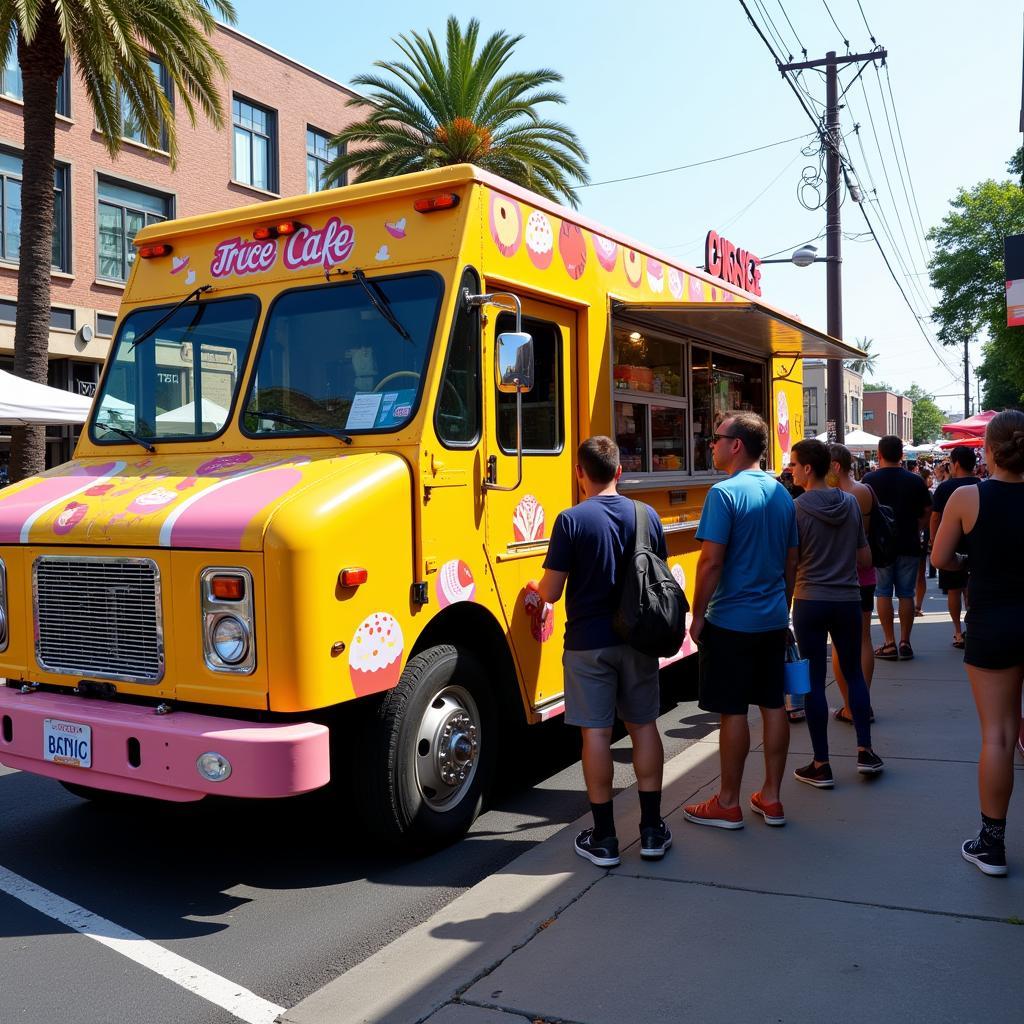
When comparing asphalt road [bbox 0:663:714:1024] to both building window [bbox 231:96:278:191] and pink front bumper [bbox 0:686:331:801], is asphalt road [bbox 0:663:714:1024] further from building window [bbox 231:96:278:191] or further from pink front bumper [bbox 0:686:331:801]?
building window [bbox 231:96:278:191]

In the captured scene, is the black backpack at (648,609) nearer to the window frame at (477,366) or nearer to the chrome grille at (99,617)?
the window frame at (477,366)

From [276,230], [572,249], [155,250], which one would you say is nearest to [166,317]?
[155,250]

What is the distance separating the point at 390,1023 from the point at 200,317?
361 cm

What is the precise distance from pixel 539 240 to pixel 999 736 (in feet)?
10.6

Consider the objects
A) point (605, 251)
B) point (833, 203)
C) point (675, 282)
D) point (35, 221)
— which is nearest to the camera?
point (605, 251)

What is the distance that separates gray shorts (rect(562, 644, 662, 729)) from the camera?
14.4ft

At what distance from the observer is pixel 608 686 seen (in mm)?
4410

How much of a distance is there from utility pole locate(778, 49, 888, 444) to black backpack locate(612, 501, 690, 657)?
15074 mm

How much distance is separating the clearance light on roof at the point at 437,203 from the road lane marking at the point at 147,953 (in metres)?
3.33

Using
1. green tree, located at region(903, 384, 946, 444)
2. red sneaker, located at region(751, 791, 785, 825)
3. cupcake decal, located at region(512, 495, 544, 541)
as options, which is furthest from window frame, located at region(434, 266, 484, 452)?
green tree, located at region(903, 384, 946, 444)

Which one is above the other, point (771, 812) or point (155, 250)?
point (155, 250)

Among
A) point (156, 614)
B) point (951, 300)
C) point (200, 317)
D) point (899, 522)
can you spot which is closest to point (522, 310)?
point (200, 317)

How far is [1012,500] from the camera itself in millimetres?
4133

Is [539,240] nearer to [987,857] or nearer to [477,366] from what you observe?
[477,366]
